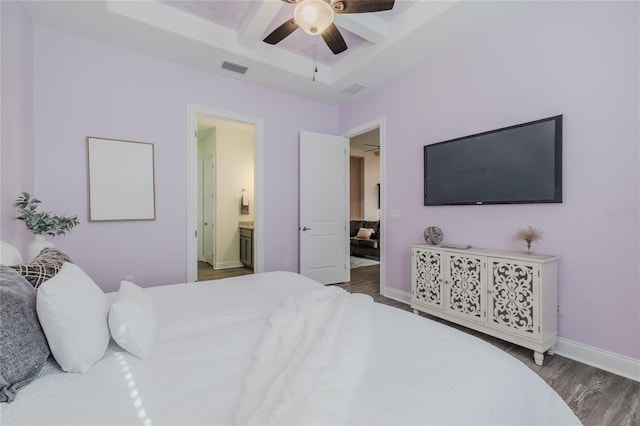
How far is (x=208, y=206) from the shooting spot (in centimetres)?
593

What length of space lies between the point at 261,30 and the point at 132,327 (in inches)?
107

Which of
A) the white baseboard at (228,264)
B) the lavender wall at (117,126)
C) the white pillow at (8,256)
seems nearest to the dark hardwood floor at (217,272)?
the white baseboard at (228,264)

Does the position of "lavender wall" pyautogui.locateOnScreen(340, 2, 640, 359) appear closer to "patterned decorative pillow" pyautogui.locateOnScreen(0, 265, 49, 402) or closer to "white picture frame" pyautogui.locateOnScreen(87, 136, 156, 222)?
"patterned decorative pillow" pyautogui.locateOnScreen(0, 265, 49, 402)

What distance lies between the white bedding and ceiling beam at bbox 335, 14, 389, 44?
8.41ft

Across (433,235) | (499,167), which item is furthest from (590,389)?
(499,167)

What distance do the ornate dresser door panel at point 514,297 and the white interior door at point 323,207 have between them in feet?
7.41

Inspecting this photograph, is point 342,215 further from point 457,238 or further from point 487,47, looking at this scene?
point 487,47

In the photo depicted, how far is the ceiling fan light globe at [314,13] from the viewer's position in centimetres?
192

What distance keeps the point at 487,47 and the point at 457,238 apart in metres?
1.83

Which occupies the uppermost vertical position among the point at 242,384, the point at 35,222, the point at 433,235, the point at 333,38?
the point at 333,38

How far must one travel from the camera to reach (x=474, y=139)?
279 centimetres

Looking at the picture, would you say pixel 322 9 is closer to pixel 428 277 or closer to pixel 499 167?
pixel 499 167

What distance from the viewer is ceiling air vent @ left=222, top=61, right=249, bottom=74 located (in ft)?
10.9

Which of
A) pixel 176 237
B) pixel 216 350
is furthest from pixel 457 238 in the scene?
pixel 176 237
